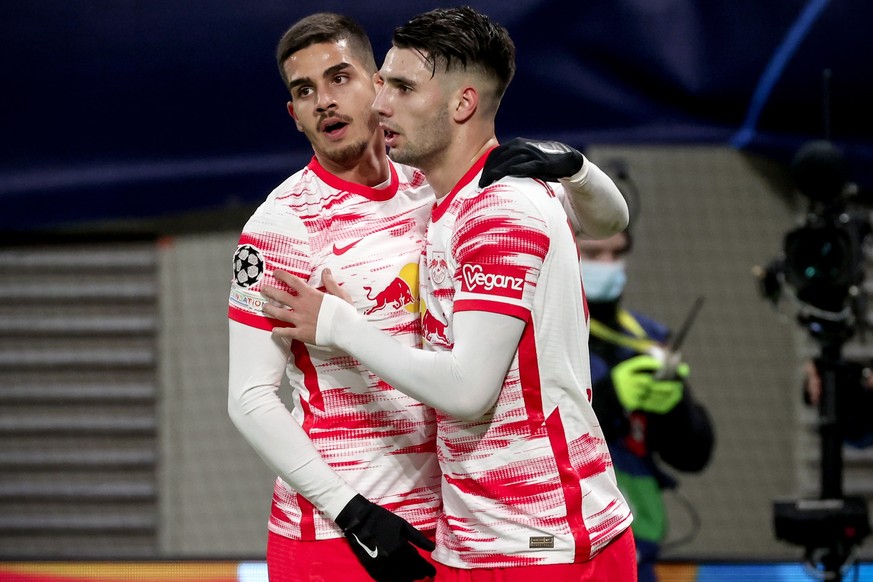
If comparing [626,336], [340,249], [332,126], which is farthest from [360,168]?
[626,336]

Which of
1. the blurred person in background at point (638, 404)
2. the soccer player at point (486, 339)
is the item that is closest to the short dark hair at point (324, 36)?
the soccer player at point (486, 339)

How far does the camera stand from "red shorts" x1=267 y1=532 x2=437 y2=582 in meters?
2.07

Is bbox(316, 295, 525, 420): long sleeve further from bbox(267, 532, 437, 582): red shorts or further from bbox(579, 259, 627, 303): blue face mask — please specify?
bbox(579, 259, 627, 303): blue face mask

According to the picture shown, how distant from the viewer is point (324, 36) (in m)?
2.22

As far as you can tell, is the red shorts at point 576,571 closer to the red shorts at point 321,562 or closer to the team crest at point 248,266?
the red shorts at point 321,562

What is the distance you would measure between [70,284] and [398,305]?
10.4 ft

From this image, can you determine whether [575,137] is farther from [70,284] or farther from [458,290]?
[70,284]

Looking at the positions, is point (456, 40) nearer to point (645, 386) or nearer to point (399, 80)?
point (399, 80)

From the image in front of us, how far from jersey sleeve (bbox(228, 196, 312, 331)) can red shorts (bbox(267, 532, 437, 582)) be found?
15.6 inches

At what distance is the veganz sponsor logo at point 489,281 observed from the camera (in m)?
1.79

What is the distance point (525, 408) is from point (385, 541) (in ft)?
1.11

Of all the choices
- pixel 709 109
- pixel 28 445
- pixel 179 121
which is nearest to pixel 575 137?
pixel 709 109

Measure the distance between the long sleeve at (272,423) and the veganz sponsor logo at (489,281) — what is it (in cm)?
43

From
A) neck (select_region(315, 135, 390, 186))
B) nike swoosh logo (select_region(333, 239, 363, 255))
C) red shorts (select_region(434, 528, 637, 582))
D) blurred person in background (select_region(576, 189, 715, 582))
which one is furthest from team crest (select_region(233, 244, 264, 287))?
blurred person in background (select_region(576, 189, 715, 582))
